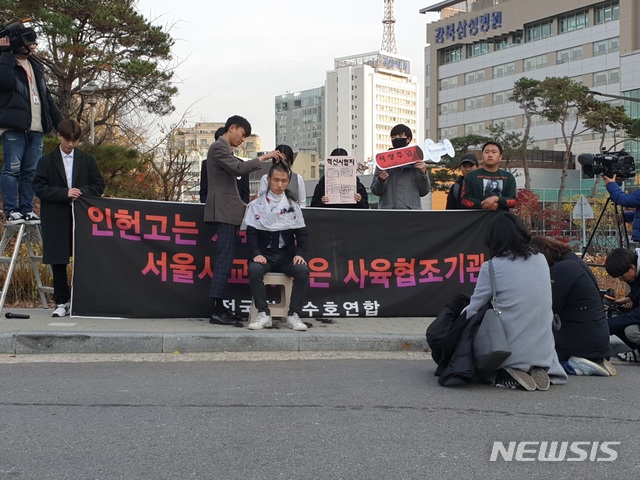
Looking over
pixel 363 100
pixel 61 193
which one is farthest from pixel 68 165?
pixel 363 100

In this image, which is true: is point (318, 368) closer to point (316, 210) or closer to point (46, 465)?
point (316, 210)

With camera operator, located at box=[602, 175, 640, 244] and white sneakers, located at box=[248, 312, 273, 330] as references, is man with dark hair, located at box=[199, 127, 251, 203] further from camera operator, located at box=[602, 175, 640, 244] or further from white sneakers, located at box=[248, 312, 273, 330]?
camera operator, located at box=[602, 175, 640, 244]

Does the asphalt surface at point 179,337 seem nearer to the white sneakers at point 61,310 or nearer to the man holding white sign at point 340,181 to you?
the white sneakers at point 61,310

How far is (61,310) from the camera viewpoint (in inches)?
305

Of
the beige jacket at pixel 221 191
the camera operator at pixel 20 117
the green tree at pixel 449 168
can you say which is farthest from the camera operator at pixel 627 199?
the green tree at pixel 449 168

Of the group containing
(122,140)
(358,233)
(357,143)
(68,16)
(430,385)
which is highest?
(357,143)

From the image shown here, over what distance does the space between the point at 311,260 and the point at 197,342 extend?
1812 millimetres

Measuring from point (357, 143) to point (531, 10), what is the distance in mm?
101639

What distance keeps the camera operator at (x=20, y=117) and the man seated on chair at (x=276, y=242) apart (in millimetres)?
2346

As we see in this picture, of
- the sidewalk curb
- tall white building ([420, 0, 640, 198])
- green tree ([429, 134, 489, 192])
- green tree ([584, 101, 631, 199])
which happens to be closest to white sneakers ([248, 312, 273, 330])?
the sidewalk curb

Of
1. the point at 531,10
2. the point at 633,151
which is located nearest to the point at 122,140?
the point at 633,151

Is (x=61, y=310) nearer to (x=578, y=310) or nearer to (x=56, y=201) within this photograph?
(x=56, y=201)

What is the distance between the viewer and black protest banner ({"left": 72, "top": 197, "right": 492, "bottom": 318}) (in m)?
7.82

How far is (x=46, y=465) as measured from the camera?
3727 mm
